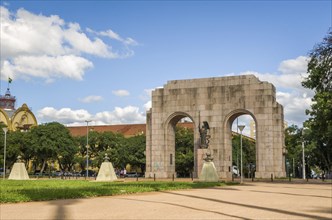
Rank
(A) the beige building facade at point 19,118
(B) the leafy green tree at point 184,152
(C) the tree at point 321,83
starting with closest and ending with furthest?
1. (C) the tree at point 321,83
2. (B) the leafy green tree at point 184,152
3. (A) the beige building facade at point 19,118

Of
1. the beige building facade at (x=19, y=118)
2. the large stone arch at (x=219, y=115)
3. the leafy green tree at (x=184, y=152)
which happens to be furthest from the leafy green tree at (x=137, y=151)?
the large stone arch at (x=219, y=115)

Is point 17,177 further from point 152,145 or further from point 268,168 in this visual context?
point 268,168

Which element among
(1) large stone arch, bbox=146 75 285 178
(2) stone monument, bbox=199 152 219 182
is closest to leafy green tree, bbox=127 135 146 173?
(1) large stone arch, bbox=146 75 285 178

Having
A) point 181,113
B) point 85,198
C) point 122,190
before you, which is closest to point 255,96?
point 181,113

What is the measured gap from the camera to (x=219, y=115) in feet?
169

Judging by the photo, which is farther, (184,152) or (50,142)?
(184,152)

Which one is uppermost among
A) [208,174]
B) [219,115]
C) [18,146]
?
[219,115]

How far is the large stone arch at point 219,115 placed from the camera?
163ft

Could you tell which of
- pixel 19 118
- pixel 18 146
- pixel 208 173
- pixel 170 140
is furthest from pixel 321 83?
pixel 19 118

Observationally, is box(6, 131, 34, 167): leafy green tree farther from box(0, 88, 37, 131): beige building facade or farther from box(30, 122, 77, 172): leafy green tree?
box(0, 88, 37, 131): beige building facade

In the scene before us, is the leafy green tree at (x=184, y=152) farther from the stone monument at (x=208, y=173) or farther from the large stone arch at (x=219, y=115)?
the stone monument at (x=208, y=173)

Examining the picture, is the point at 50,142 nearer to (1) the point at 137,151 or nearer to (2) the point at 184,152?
(1) the point at 137,151

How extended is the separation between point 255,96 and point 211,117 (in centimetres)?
545

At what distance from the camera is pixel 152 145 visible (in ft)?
177
